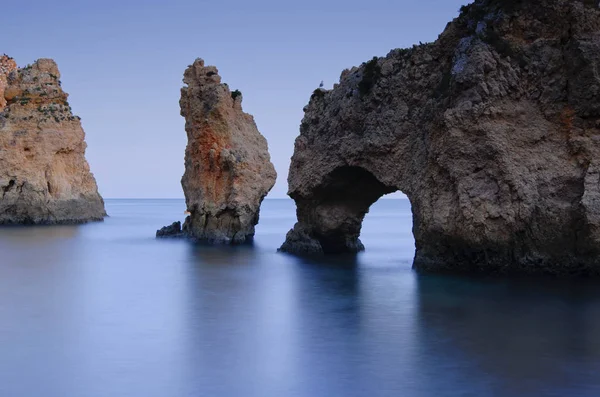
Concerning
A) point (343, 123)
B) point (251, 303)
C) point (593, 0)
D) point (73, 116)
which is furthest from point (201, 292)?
point (73, 116)

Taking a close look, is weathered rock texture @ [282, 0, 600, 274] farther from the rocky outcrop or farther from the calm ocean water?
the rocky outcrop

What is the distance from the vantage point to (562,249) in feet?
56.1

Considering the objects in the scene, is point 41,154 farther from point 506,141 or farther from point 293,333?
point 293,333

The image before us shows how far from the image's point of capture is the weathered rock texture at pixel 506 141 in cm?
1694

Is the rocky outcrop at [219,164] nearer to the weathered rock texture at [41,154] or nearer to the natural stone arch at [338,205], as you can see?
the natural stone arch at [338,205]

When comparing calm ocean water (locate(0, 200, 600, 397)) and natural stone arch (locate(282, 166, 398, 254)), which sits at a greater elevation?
natural stone arch (locate(282, 166, 398, 254))

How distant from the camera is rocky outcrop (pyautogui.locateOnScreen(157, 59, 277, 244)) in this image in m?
33.2

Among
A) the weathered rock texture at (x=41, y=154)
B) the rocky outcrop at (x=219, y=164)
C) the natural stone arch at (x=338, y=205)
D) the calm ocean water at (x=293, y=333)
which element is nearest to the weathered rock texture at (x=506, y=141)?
the calm ocean water at (x=293, y=333)

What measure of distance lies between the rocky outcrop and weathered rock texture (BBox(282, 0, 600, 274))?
13464 millimetres

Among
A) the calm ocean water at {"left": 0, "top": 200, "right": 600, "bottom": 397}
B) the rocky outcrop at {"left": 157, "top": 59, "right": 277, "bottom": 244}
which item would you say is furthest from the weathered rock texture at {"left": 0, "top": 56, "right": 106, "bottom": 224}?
the calm ocean water at {"left": 0, "top": 200, "right": 600, "bottom": 397}

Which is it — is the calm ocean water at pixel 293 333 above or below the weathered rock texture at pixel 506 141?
below

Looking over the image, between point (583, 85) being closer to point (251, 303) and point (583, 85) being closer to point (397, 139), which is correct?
point (397, 139)

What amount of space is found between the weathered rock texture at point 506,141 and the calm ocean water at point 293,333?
100 centimetres

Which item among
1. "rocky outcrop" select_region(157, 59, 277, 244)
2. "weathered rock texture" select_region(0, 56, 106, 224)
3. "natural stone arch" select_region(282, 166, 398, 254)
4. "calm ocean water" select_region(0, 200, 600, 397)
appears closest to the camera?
"calm ocean water" select_region(0, 200, 600, 397)
